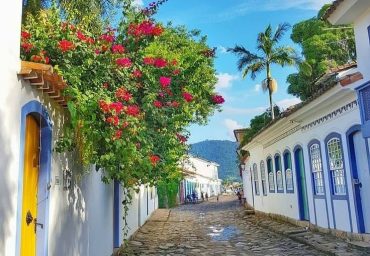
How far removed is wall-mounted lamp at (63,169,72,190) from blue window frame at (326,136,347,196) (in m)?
7.59

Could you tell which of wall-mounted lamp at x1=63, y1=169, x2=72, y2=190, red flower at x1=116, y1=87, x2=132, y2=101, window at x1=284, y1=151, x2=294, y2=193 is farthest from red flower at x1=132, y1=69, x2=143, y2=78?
window at x1=284, y1=151, x2=294, y2=193

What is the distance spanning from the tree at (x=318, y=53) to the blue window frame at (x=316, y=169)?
36.5 ft

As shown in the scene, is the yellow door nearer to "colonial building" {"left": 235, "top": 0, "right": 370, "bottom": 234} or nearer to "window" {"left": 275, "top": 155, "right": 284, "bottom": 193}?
"colonial building" {"left": 235, "top": 0, "right": 370, "bottom": 234}

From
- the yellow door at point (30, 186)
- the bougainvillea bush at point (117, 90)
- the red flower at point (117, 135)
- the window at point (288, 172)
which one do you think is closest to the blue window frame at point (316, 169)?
the window at point (288, 172)

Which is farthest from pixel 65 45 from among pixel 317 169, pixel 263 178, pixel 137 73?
pixel 263 178

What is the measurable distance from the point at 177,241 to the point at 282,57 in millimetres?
16617

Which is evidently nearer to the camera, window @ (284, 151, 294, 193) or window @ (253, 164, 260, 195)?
window @ (284, 151, 294, 193)

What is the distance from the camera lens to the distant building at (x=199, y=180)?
4562 centimetres

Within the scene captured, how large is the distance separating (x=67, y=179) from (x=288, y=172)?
1184cm

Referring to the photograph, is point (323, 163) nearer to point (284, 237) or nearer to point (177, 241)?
point (284, 237)

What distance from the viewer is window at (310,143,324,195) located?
12.6m

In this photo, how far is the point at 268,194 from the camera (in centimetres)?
2012

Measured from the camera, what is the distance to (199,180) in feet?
Result: 193

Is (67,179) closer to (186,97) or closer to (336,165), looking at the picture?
(186,97)
